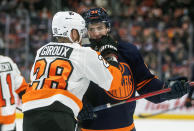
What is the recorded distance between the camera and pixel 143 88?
2410mm

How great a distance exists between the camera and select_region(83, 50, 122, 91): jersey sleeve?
185cm

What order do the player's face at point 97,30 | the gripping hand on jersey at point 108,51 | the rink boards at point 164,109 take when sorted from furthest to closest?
the rink boards at point 164,109
the player's face at point 97,30
the gripping hand on jersey at point 108,51

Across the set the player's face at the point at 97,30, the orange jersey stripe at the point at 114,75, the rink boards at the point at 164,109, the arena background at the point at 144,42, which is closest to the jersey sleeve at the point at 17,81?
the player's face at the point at 97,30

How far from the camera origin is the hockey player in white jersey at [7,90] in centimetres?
301

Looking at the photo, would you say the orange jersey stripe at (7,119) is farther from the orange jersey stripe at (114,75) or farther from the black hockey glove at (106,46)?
the orange jersey stripe at (114,75)

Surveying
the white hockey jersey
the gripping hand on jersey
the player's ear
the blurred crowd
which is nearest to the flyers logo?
the gripping hand on jersey

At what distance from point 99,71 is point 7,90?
141 centimetres

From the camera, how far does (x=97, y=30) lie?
7.61ft

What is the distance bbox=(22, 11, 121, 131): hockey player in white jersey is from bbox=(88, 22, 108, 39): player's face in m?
0.38

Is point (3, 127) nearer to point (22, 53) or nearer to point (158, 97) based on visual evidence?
point (158, 97)

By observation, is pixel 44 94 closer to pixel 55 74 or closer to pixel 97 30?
pixel 55 74

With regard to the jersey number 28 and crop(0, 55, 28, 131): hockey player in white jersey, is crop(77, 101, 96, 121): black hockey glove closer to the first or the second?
the jersey number 28

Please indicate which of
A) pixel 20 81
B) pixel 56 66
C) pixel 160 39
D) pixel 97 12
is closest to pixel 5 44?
pixel 160 39

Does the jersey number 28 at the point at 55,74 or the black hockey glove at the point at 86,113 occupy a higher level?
the jersey number 28 at the point at 55,74
